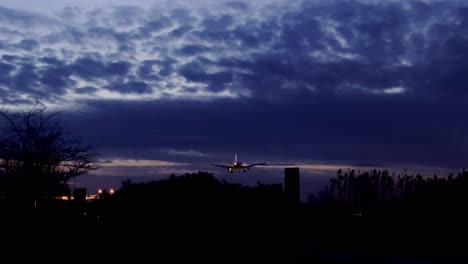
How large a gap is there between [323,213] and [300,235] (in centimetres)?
326

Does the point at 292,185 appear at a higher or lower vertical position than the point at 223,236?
higher

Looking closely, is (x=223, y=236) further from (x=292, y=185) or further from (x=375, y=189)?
(x=375, y=189)

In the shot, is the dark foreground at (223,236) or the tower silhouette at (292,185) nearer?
the dark foreground at (223,236)

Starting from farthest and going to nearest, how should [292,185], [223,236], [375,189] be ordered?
[375,189] → [292,185] → [223,236]

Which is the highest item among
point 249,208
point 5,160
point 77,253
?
point 5,160

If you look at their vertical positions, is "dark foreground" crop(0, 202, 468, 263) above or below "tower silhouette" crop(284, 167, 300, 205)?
below

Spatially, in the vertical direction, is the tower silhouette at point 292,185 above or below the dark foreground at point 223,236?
above

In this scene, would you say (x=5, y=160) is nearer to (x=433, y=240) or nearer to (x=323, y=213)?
(x=323, y=213)

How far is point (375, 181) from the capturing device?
34.4 m

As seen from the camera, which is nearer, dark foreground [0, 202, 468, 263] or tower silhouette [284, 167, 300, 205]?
dark foreground [0, 202, 468, 263]

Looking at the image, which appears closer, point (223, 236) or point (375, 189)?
point (223, 236)

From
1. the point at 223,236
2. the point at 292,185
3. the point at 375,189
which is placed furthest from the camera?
the point at 375,189

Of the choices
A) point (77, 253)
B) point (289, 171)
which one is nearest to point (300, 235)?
point (289, 171)

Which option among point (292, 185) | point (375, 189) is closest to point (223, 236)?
point (292, 185)
